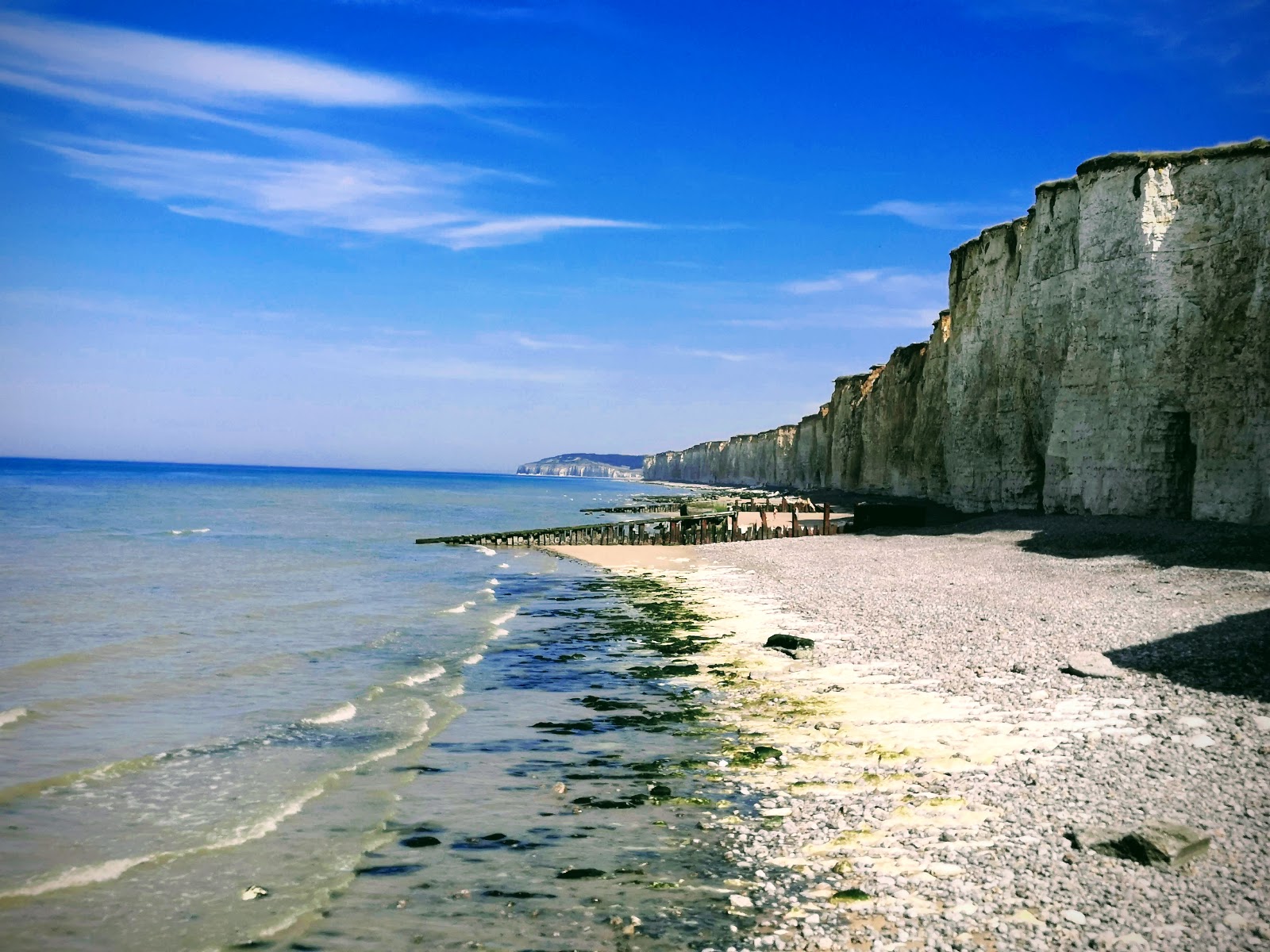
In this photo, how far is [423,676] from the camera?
13.3 m

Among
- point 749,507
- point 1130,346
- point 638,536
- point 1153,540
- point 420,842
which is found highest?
point 1130,346

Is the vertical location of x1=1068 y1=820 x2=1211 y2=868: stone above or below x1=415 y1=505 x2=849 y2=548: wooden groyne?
above

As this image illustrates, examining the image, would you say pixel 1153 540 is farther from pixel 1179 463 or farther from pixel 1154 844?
pixel 1154 844

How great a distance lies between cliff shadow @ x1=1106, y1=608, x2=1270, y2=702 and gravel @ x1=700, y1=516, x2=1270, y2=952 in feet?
0.14

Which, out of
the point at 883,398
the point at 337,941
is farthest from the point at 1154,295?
the point at 883,398

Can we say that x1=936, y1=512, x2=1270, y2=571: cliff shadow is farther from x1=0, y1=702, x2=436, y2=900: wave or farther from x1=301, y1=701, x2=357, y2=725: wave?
x1=0, y1=702, x2=436, y2=900: wave

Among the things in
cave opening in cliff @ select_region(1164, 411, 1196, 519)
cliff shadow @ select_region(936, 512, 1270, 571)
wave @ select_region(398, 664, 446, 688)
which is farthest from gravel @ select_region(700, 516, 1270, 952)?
cave opening in cliff @ select_region(1164, 411, 1196, 519)

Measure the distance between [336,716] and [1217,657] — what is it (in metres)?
10.9

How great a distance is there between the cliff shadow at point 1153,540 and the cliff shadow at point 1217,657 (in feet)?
22.9

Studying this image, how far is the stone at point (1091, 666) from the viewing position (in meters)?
10.2

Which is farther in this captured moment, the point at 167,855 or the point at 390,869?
the point at 167,855

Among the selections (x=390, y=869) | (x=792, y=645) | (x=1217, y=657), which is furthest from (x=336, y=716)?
(x=1217, y=657)

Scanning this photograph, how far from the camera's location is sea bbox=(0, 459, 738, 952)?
5793 mm

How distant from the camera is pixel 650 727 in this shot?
400 inches
